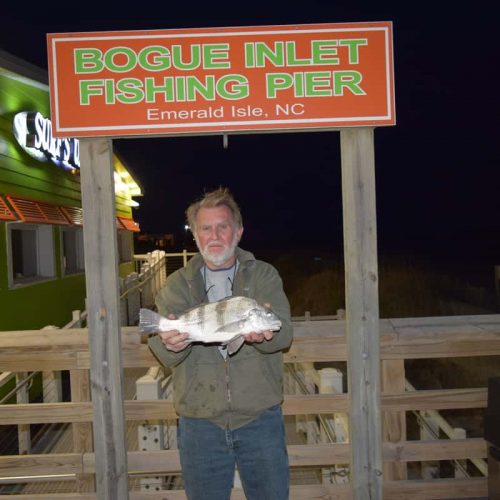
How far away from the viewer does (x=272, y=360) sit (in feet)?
9.34

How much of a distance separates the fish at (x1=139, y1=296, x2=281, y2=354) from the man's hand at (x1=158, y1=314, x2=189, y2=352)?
19mm

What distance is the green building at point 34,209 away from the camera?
26.4 ft

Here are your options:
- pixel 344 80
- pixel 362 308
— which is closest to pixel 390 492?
pixel 362 308

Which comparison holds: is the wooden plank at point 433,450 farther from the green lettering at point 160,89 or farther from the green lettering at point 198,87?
the green lettering at point 160,89

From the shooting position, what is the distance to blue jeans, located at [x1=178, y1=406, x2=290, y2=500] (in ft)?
9.09

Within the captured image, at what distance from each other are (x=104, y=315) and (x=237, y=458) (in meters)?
1.20

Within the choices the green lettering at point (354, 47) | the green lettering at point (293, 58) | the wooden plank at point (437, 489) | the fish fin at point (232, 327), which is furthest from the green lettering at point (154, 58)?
the wooden plank at point (437, 489)

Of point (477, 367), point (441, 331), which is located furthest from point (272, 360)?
point (477, 367)

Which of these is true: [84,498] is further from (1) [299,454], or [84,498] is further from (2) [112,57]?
(2) [112,57]

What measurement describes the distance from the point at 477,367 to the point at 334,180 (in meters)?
125

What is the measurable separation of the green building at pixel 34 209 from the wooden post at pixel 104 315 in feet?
15.8

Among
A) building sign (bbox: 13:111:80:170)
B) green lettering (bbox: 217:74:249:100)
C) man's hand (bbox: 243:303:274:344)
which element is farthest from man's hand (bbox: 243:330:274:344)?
building sign (bbox: 13:111:80:170)

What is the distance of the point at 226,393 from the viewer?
9.07 ft

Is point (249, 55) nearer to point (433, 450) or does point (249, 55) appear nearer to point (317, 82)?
point (317, 82)
